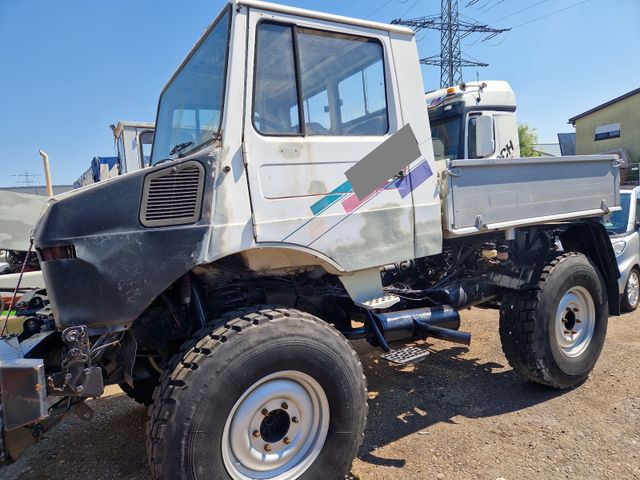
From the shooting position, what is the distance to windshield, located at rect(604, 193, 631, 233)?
7199 millimetres

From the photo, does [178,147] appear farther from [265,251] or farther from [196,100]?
[265,251]

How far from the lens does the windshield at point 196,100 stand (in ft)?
9.12

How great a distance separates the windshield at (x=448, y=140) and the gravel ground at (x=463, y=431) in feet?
9.28

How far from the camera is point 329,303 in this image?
11.8ft

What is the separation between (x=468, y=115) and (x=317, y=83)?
393 cm

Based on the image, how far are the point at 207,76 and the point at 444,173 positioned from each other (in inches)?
72.1

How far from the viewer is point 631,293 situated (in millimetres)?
7027

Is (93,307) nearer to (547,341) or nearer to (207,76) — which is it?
(207,76)

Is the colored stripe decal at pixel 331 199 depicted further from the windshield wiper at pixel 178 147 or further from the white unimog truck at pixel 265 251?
the windshield wiper at pixel 178 147

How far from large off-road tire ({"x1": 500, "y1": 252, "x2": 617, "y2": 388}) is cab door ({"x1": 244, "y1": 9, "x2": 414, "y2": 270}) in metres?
1.49

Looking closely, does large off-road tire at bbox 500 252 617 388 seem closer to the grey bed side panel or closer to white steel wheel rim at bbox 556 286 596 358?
white steel wheel rim at bbox 556 286 596 358

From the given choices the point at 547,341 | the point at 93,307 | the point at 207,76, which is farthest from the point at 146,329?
the point at 547,341

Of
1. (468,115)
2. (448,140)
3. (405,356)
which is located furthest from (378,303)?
(468,115)

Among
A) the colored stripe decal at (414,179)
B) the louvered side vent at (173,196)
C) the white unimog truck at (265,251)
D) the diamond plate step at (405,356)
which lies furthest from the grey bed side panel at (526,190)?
the louvered side vent at (173,196)
